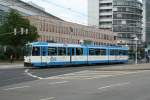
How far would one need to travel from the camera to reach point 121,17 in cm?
17212

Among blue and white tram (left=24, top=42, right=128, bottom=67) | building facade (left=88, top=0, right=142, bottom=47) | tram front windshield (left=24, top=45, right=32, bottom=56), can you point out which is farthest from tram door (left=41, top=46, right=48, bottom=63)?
building facade (left=88, top=0, right=142, bottom=47)

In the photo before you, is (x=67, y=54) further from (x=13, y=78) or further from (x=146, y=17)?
(x=146, y=17)

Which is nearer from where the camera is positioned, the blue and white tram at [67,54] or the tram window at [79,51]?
the blue and white tram at [67,54]

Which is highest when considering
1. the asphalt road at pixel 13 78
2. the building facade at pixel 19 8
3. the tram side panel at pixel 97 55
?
the building facade at pixel 19 8

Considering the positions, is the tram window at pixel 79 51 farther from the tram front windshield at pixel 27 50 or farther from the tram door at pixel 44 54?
the tram front windshield at pixel 27 50

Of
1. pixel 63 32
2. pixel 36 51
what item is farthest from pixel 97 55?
pixel 63 32

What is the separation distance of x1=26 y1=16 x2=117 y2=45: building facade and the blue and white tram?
149ft

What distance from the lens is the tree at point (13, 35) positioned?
8381 cm

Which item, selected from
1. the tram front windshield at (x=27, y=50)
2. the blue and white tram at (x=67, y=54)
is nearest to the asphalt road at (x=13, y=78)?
the blue and white tram at (x=67, y=54)

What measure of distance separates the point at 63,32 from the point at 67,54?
78.5m

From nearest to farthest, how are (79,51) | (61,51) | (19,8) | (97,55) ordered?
1. (61,51)
2. (79,51)
3. (97,55)
4. (19,8)

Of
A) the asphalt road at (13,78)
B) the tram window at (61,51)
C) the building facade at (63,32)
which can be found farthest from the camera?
the building facade at (63,32)

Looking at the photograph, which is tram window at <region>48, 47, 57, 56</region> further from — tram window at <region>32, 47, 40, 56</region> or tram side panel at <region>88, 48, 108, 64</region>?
tram side panel at <region>88, 48, 108, 64</region>

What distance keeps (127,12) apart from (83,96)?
158652 mm
